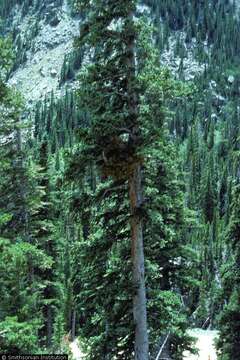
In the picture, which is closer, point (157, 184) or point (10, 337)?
point (10, 337)

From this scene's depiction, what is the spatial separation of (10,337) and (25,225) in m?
11.5

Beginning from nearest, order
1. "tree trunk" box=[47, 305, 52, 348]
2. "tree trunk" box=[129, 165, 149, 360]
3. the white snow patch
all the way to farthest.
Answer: "tree trunk" box=[129, 165, 149, 360], "tree trunk" box=[47, 305, 52, 348], the white snow patch

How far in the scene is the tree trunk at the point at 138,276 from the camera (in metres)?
12.4

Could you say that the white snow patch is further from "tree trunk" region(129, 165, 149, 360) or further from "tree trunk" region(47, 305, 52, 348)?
"tree trunk" region(129, 165, 149, 360)

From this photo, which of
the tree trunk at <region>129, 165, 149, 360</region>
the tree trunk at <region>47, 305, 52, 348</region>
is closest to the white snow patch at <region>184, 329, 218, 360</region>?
the tree trunk at <region>47, 305, 52, 348</region>

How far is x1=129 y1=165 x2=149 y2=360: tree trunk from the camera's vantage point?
12367 mm

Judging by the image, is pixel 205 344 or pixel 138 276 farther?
pixel 205 344

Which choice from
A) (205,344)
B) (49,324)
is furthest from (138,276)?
(205,344)

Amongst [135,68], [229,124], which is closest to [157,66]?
[135,68]

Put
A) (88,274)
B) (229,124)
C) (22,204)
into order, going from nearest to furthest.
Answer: (88,274), (22,204), (229,124)

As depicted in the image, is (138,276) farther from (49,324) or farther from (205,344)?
(205,344)

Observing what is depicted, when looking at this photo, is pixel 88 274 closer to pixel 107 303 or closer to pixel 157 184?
pixel 107 303

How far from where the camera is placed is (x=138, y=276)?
12453mm

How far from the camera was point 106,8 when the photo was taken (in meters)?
12.5
